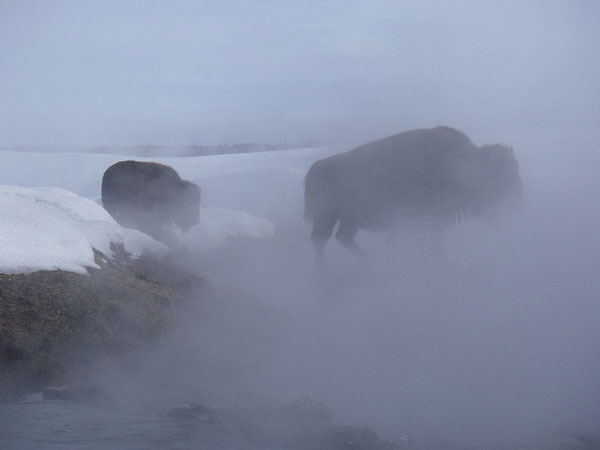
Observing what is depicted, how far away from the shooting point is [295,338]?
18.0ft

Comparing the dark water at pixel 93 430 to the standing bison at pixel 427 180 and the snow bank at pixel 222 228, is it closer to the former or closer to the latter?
the standing bison at pixel 427 180

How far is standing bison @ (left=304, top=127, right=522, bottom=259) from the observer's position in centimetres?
706

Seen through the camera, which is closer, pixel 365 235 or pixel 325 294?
pixel 325 294

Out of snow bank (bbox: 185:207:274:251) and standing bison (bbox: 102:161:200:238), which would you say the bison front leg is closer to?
snow bank (bbox: 185:207:274:251)

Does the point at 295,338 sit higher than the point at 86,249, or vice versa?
the point at 86,249

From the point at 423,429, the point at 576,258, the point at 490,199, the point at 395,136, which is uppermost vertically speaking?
the point at 395,136

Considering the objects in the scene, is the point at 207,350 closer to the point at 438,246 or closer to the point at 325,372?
the point at 325,372

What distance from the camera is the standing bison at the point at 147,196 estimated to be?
945 centimetres

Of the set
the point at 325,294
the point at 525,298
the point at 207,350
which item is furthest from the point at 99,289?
the point at 525,298


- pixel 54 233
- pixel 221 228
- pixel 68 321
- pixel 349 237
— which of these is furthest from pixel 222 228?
pixel 68 321

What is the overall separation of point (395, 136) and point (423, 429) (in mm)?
4387

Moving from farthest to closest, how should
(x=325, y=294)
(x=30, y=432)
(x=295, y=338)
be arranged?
1. (x=325, y=294)
2. (x=295, y=338)
3. (x=30, y=432)

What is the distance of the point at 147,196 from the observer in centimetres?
963

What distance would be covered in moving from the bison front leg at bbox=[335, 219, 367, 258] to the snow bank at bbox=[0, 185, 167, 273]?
2.18 metres
